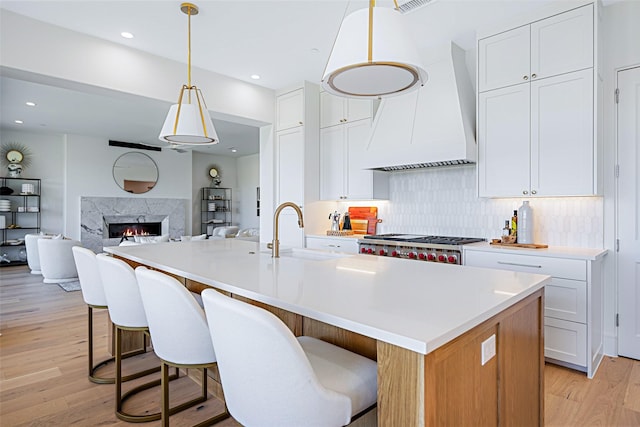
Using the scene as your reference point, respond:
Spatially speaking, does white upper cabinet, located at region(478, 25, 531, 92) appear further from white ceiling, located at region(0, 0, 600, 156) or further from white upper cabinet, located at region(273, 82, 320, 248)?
white upper cabinet, located at region(273, 82, 320, 248)

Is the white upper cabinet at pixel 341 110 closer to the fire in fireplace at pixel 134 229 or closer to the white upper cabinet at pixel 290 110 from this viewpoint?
the white upper cabinet at pixel 290 110

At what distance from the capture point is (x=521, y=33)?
299 cm

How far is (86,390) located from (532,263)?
3.25 metres

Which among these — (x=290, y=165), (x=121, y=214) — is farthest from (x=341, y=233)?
(x=121, y=214)

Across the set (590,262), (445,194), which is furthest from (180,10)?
(590,262)

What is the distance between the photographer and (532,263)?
2746mm

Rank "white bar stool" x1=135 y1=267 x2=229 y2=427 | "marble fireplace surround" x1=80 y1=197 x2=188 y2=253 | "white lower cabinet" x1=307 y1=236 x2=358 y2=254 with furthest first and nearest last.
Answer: "marble fireplace surround" x1=80 y1=197 x2=188 y2=253 → "white lower cabinet" x1=307 y1=236 x2=358 y2=254 → "white bar stool" x1=135 y1=267 x2=229 y2=427

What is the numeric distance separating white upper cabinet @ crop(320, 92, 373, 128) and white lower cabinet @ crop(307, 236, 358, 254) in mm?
1445

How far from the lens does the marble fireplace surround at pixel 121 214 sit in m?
8.14

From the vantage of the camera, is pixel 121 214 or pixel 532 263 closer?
pixel 532 263

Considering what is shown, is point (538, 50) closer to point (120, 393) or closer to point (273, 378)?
point (273, 378)

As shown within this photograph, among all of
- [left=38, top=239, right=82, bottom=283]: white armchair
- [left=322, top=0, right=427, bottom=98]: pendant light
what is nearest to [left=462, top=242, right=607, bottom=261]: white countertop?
[left=322, top=0, right=427, bottom=98]: pendant light

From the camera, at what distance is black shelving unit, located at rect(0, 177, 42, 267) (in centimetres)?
750

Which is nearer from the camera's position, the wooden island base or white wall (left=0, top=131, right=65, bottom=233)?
the wooden island base
